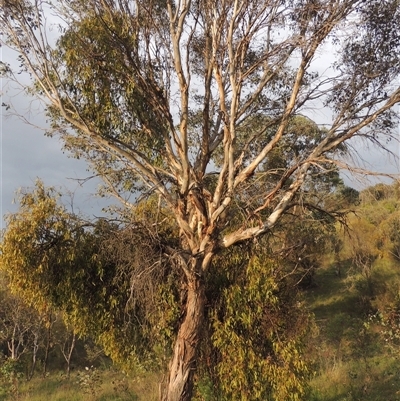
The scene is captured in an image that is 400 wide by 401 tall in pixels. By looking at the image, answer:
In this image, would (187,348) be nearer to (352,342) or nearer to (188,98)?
(188,98)

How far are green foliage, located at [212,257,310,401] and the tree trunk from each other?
39 centimetres

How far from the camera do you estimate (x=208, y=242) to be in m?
7.80

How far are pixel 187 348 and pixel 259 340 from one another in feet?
3.75

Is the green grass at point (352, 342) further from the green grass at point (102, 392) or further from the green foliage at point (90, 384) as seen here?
the green foliage at point (90, 384)

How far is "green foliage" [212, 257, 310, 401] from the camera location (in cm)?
752

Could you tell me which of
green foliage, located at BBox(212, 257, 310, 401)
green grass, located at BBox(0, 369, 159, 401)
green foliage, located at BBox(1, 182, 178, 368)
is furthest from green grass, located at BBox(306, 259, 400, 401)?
green grass, located at BBox(0, 369, 159, 401)

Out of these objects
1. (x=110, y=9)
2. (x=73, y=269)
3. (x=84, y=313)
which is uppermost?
(x=110, y=9)

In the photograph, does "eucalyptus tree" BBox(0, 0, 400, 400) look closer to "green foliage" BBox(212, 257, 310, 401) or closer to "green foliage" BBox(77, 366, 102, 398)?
"green foliage" BBox(212, 257, 310, 401)

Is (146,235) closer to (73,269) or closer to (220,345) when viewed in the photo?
(73,269)

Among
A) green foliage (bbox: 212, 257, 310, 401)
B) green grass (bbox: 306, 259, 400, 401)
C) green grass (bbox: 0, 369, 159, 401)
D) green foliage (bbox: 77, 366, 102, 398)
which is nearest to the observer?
green foliage (bbox: 212, 257, 310, 401)

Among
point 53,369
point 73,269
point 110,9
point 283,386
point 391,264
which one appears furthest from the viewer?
point 391,264

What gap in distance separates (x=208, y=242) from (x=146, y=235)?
3.31 ft

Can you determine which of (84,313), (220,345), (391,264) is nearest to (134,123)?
(84,313)

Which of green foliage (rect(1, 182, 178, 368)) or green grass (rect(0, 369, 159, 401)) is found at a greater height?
green foliage (rect(1, 182, 178, 368))
